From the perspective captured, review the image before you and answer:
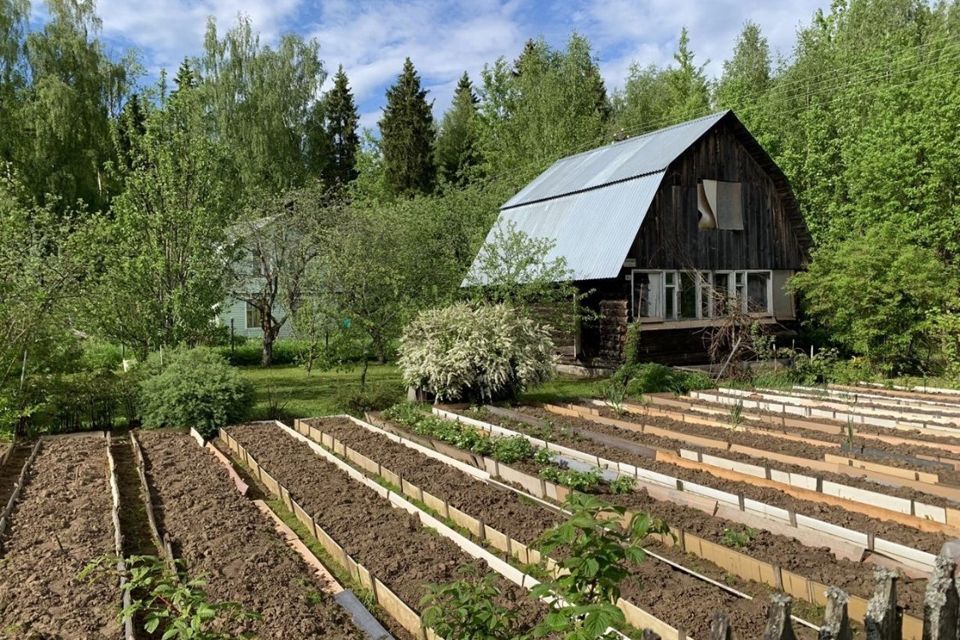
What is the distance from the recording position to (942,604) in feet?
7.97

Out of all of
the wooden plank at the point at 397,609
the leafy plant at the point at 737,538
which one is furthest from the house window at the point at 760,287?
the wooden plank at the point at 397,609

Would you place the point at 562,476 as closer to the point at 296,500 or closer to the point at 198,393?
the point at 296,500

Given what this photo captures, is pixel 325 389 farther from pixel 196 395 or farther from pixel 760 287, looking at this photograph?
pixel 760 287

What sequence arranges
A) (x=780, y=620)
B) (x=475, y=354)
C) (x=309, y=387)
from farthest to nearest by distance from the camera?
(x=309, y=387) < (x=475, y=354) < (x=780, y=620)

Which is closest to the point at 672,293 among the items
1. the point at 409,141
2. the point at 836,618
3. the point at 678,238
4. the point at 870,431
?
the point at 678,238

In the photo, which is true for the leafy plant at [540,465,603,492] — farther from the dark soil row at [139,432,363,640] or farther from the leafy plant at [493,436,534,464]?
the dark soil row at [139,432,363,640]

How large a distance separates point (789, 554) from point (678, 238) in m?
12.8

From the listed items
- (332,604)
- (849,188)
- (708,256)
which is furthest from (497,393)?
(849,188)

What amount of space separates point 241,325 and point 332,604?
82.4 feet

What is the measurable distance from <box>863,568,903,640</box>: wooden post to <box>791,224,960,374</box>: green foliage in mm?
14593

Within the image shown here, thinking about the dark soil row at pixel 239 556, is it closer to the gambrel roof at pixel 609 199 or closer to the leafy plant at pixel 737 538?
the leafy plant at pixel 737 538

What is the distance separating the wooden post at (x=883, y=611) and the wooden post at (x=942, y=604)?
17 cm

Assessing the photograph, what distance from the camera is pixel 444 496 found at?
258 inches

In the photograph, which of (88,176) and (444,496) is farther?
(88,176)
